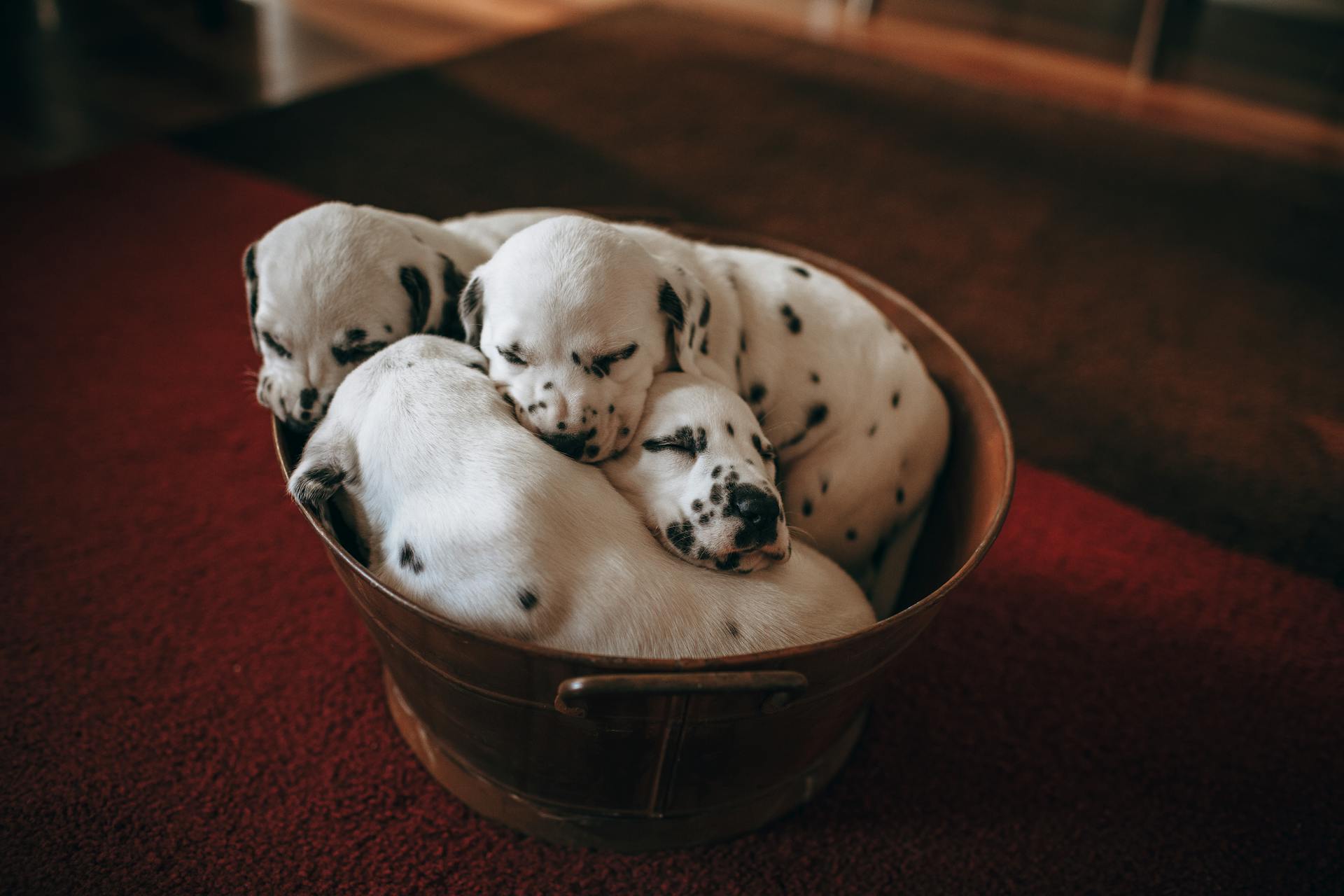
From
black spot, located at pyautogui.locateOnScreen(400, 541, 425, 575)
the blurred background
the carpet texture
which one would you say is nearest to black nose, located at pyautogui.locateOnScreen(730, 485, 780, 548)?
black spot, located at pyautogui.locateOnScreen(400, 541, 425, 575)

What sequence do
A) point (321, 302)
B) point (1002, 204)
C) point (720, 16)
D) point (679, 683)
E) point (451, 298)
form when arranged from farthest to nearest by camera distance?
point (720, 16) → point (1002, 204) → point (451, 298) → point (321, 302) → point (679, 683)

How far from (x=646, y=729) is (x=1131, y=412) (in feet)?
7.66

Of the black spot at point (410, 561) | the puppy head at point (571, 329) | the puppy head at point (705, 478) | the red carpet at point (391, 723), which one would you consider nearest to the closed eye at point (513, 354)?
the puppy head at point (571, 329)

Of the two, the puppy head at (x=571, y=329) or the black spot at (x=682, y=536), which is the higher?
the puppy head at (x=571, y=329)

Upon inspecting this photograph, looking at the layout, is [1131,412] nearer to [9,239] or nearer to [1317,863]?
[1317,863]

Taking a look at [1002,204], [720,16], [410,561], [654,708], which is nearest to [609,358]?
[410,561]

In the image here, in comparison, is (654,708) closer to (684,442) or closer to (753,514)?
(753,514)

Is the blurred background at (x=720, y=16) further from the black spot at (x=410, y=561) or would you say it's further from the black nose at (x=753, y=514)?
the black nose at (x=753, y=514)

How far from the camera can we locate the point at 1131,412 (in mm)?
3123

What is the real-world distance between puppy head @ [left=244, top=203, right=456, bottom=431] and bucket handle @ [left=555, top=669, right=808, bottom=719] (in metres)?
0.79

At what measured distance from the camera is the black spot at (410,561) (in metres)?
1.44

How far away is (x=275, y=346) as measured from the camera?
1759 millimetres

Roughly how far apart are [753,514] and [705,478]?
0.35 ft

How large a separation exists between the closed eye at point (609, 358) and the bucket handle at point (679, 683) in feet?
1.82
